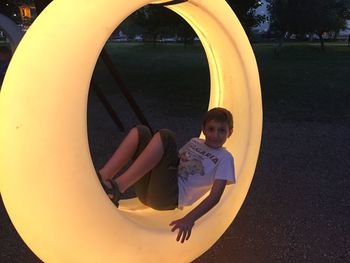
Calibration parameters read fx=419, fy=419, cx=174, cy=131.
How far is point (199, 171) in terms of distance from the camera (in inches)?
118

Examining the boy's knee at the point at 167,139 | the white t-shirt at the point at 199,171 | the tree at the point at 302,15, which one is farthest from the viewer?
the tree at the point at 302,15

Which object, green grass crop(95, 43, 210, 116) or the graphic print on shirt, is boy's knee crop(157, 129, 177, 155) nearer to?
the graphic print on shirt

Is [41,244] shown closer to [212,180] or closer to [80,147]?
[80,147]

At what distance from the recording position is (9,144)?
208cm

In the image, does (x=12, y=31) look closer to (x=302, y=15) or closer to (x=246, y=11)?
(x=246, y=11)

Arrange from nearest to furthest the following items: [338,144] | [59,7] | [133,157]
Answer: [59,7], [133,157], [338,144]

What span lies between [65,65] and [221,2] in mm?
1367

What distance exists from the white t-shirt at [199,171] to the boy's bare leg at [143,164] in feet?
1.12

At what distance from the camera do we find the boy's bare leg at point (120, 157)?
2.69 m

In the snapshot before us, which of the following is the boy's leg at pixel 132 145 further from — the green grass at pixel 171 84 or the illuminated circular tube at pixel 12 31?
the illuminated circular tube at pixel 12 31

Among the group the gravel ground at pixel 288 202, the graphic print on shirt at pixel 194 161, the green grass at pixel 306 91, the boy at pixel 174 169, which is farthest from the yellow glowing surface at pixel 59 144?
the green grass at pixel 306 91

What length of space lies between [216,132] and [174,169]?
417 mm

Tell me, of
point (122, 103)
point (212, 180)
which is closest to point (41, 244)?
point (212, 180)

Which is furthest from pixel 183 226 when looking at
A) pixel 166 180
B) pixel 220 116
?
pixel 220 116
